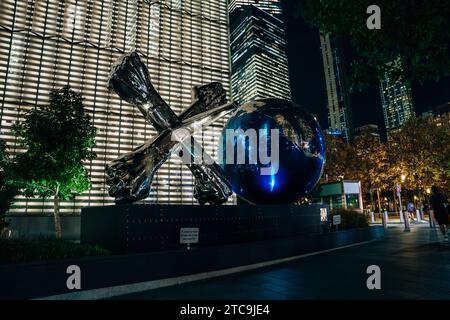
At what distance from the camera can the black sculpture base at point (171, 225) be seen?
18.9 ft

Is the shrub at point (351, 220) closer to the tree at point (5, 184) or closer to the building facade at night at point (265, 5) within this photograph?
the tree at point (5, 184)

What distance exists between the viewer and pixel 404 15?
19.6 ft

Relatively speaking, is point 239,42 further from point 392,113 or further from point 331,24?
point 392,113

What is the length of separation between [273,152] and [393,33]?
3729 mm

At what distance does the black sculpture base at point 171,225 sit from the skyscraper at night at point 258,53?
67.8m

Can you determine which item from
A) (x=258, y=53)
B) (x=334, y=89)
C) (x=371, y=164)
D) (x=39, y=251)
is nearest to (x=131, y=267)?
(x=39, y=251)

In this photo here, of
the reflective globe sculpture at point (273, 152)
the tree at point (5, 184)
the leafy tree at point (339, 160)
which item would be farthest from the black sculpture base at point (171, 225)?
the leafy tree at point (339, 160)

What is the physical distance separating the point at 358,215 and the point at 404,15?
8.71 m

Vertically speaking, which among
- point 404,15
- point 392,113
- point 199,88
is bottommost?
point 199,88

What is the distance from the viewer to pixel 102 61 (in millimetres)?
22734

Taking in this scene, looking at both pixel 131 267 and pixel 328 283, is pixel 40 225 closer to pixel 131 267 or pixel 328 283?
pixel 131 267

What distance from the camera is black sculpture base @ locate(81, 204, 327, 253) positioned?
18.9ft

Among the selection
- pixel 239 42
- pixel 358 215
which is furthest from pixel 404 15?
pixel 239 42

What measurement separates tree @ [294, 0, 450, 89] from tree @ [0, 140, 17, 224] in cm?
1180
